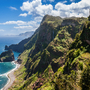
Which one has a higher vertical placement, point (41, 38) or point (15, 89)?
point (41, 38)

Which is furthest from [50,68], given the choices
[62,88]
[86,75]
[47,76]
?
[86,75]

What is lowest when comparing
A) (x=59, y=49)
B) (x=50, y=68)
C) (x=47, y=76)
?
(x=47, y=76)

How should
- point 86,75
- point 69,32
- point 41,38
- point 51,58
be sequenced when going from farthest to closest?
point 41,38 → point 69,32 → point 51,58 → point 86,75

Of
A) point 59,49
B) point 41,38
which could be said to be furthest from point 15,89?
point 41,38

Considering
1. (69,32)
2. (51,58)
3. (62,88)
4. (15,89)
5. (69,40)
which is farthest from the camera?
(69,32)

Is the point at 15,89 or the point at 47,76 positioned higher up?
the point at 47,76

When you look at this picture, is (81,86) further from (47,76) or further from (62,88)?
(47,76)

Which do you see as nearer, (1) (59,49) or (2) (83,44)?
(2) (83,44)

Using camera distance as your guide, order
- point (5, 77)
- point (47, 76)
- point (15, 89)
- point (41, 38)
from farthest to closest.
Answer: point (41, 38)
point (5, 77)
point (15, 89)
point (47, 76)

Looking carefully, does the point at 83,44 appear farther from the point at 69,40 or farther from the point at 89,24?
the point at 69,40
